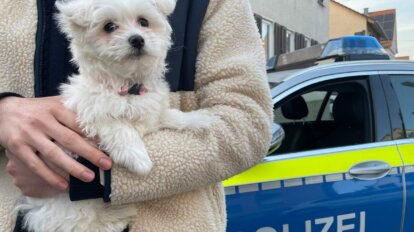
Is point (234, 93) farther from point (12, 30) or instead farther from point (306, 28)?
point (306, 28)

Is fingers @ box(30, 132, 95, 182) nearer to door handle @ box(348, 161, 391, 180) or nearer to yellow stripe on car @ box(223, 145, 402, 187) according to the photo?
yellow stripe on car @ box(223, 145, 402, 187)

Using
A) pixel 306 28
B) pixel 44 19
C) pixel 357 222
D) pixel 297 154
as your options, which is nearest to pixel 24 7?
pixel 44 19

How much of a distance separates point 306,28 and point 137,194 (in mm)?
16543

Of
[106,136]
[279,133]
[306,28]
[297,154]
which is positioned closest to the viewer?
[106,136]

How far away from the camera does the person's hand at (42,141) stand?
1042 mm

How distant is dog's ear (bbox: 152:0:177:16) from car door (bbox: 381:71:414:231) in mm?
2011

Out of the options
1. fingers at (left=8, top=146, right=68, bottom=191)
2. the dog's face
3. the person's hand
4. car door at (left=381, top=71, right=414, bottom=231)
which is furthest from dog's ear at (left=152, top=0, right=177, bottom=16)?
car door at (left=381, top=71, right=414, bottom=231)

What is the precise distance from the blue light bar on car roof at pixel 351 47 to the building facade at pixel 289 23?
835 centimetres

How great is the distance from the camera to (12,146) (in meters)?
1.07

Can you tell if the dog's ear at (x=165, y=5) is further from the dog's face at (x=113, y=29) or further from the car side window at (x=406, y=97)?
the car side window at (x=406, y=97)

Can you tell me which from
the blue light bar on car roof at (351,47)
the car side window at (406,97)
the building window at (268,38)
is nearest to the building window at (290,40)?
the building window at (268,38)

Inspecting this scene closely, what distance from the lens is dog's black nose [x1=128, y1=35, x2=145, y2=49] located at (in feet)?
3.95

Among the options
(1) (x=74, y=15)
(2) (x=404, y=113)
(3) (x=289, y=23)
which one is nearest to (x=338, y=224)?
(2) (x=404, y=113)

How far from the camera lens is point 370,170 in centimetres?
263
